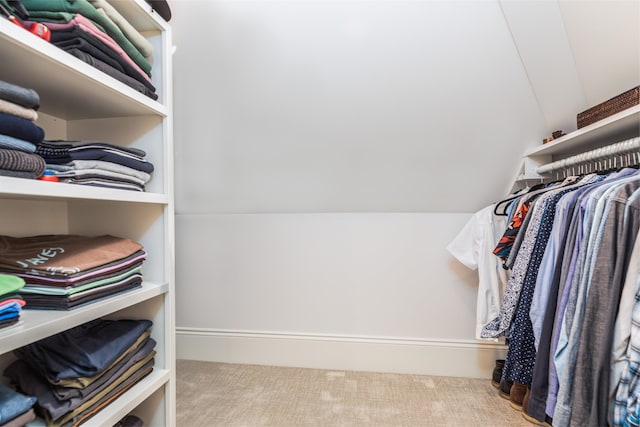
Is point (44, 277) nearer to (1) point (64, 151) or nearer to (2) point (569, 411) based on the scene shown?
(1) point (64, 151)

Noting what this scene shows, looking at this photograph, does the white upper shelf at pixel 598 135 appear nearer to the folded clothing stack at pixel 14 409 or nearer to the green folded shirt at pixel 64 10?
the green folded shirt at pixel 64 10

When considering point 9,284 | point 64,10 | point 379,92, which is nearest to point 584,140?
point 379,92

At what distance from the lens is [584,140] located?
1.39m

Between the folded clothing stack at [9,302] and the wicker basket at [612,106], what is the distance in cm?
169

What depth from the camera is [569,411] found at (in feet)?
2.83

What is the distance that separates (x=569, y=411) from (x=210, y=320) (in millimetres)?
1825

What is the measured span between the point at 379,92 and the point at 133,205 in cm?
112

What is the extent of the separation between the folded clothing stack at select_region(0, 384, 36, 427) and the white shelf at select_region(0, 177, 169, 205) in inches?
17.6

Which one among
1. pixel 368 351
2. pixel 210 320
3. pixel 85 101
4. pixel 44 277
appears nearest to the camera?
pixel 44 277

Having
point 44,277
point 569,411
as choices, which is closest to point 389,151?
point 569,411

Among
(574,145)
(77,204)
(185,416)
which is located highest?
(574,145)

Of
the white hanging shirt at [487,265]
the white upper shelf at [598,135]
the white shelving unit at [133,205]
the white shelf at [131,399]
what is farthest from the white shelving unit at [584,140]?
the white shelf at [131,399]

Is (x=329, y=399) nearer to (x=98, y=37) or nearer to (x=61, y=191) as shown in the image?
(x=61, y=191)

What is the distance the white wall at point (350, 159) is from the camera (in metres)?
1.41
